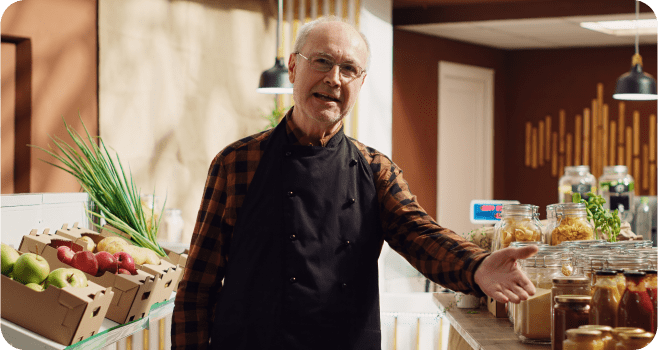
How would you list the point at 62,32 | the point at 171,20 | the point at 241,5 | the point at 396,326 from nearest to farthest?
the point at 396,326 < the point at 62,32 < the point at 171,20 < the point at 241,5

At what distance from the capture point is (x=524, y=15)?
17.4 ft

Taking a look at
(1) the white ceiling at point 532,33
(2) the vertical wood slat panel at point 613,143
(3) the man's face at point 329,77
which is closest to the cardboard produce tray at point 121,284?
(3) the man's face at point 329,77

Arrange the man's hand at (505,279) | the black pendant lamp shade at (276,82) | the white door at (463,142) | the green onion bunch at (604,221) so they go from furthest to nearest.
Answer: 1. the white door at (463,142)
2. the black pendant lamp shade at (276,82)
3. the green onion bunch at (604,221)
4. the man's hand at (505,279)

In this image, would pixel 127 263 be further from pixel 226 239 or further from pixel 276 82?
pixel 276 82

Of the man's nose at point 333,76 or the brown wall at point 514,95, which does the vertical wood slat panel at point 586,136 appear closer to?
the brown wall at point 514,95

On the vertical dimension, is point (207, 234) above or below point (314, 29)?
below

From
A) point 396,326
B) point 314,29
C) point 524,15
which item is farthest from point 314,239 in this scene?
point 524,15

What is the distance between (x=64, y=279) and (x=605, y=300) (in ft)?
3.88

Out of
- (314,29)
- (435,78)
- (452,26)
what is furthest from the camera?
(435,78)

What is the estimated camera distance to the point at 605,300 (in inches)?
45.9

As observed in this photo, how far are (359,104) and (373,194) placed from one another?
3.83 m

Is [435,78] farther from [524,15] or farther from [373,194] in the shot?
[373,194]

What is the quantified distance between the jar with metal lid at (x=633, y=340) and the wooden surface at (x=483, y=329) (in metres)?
0.31

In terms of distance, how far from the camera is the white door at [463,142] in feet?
20.1
